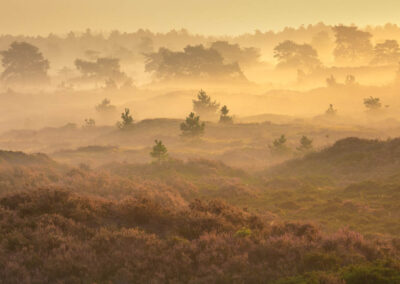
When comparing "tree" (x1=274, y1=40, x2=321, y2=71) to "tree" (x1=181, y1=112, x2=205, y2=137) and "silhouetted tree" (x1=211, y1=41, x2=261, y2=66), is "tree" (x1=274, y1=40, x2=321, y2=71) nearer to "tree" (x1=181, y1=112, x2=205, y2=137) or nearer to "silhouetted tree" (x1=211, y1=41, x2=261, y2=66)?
"silhouetted tree" (x1=211, y1=41, x2=261, y2=66)

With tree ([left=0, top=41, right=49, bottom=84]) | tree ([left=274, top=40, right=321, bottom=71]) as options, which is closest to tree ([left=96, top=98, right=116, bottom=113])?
tree ([left=0, top=41, right=49, bottom=84])

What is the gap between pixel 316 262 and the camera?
627cm

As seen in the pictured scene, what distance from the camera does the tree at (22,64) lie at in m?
89.7

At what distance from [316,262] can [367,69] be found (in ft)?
299

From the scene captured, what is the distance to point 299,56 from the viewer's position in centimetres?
9631

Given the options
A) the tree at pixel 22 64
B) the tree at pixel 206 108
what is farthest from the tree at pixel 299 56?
the tree at pixel 22 64

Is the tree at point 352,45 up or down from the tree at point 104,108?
up

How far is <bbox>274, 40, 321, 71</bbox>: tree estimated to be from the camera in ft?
309

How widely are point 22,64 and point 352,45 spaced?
3568 inches

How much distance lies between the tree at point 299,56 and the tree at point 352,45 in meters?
7.42

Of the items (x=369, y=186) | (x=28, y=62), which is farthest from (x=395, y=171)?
(x=28, y=62)

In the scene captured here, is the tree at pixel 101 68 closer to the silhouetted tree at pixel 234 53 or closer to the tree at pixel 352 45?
the silhouetted tree at pixel 234 53

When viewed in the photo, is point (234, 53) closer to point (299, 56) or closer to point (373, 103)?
point (299, 56)

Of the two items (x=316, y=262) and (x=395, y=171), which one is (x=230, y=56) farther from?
(x=316, y=262)
